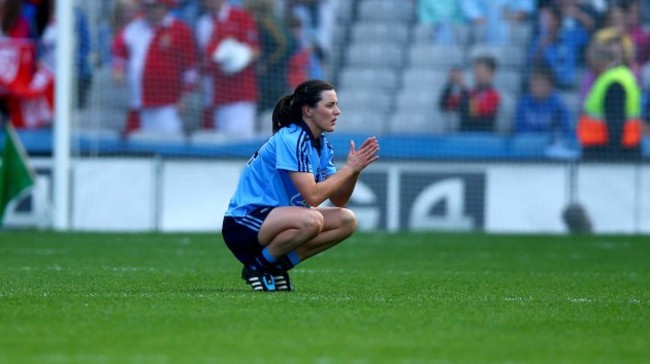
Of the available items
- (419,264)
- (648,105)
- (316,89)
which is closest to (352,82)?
(648,105)

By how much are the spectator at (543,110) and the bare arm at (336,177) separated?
1055cm

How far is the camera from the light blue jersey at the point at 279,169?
812 centimetres

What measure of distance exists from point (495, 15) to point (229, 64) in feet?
12.8

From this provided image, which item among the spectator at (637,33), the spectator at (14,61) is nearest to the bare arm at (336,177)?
the spectator at (14,61)

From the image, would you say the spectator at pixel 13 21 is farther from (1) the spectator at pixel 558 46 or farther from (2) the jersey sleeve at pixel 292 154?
(2) the jersey sleeve at pixel 292 154

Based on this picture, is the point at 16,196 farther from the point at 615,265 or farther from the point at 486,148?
the point at 615,265

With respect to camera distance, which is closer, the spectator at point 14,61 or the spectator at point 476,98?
the spectator at point 14,61

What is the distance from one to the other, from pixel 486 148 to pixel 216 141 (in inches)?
146

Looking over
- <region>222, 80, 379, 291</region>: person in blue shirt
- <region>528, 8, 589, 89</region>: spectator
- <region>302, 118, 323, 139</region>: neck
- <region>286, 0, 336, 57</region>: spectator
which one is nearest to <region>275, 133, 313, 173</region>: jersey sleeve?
<region>222, 80, 379, 291</region>: person in blue shirt

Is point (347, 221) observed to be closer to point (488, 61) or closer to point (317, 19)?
point (488, 61)

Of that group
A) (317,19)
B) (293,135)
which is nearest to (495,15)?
(317,19)

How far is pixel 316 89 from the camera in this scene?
8266 millimetres

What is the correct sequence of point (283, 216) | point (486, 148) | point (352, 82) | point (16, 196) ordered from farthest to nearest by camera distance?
1. point (352, 82)
2. point (486, 148)
3. point (16, 196)
4. point (283, 216)

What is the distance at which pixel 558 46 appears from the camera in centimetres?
1864
